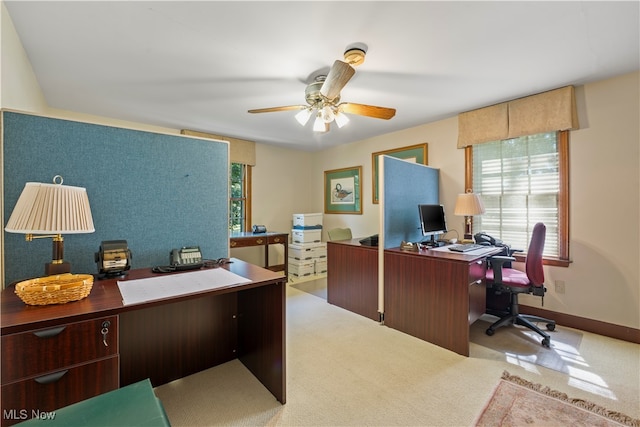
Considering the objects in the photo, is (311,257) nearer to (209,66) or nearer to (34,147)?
(209,66)

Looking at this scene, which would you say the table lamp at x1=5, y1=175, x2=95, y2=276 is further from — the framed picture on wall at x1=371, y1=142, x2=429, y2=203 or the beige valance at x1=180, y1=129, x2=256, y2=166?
the framed picture on wall at x1=371, y1=142, x2=429, y2=203

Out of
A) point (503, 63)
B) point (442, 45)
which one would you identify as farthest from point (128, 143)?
point (503, 63)

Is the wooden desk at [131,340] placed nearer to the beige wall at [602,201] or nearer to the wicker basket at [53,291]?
the wicker basket at [53,291]

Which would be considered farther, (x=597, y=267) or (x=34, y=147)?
(x=597, y=267)

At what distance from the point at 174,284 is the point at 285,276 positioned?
2.23 feet

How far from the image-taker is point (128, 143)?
5.76 ft

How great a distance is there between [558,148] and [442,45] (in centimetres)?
179

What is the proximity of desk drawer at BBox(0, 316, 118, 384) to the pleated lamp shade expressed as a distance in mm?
395

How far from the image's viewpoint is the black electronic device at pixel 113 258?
1540 mm

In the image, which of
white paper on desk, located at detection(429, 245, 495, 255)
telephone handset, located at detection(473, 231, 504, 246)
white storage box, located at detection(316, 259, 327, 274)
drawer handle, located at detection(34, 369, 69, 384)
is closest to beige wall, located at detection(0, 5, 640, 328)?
telephone handset, located at detection(473, 231, 504, 246)

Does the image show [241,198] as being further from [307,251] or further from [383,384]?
[383,384]

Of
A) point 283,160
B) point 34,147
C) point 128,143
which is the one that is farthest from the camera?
point 283,160

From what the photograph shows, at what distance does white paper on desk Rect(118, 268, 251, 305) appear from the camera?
1.27 m

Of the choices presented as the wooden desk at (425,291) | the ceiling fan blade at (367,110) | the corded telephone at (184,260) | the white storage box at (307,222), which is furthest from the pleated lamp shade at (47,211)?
the white storage box at (307,222)
